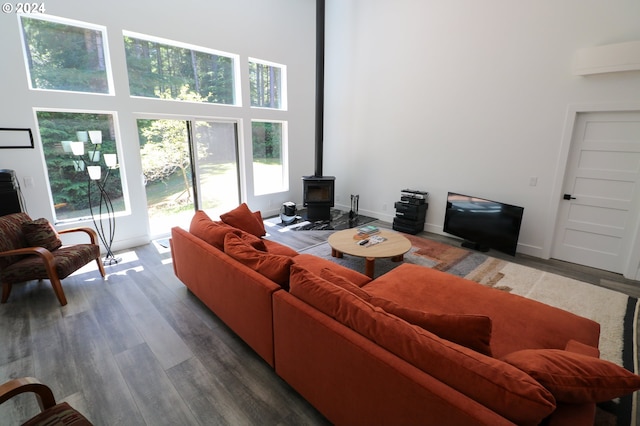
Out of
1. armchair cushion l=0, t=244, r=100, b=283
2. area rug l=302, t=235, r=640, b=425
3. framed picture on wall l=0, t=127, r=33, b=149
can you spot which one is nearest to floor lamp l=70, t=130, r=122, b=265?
framed picture on wall l=0, t=127, r=33, b=149

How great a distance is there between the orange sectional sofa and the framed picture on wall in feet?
9.32

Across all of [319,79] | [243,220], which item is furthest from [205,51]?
[243,220]

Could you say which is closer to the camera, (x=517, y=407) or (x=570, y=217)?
(x=517, y=407)

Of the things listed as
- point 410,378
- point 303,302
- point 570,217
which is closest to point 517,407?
point 410,378

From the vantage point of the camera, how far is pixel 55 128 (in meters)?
3.86

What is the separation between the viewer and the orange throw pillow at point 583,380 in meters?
1.11

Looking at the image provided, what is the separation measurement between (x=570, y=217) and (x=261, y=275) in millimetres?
4515

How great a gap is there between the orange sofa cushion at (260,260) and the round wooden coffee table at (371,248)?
1.47 metres

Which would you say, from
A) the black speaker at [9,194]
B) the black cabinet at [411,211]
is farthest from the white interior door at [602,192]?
the black speaker at [9,194]

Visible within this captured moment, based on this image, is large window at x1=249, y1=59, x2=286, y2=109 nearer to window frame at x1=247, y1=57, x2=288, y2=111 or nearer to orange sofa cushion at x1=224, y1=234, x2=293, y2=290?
window frame at x1=247, y1=57, x2=288, y2=111

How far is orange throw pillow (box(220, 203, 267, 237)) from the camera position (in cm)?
353

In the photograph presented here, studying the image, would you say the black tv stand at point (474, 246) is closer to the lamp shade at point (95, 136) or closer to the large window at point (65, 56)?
the lamp shade at point (95, 136)

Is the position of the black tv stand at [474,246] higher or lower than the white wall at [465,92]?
lower

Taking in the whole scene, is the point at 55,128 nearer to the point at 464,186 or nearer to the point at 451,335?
the point at 451,335
